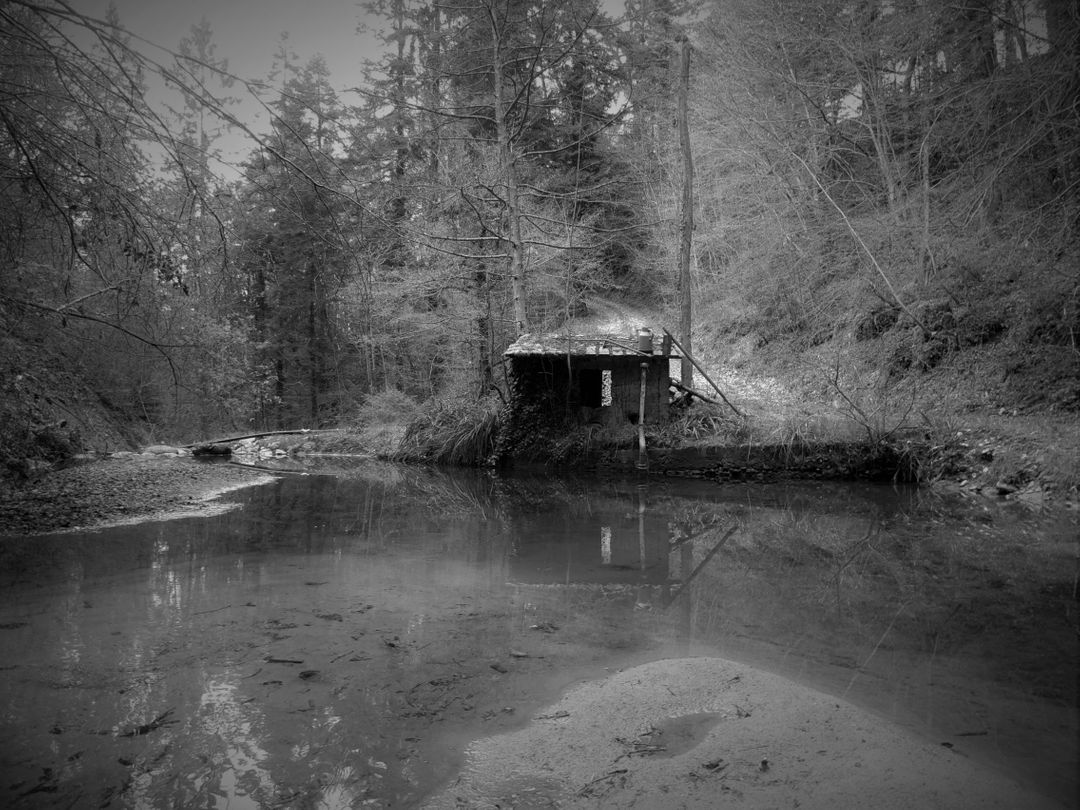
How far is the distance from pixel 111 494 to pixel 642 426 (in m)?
9.59

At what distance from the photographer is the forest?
→ 469cm

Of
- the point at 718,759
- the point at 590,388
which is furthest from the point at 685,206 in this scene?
the point at 718,759

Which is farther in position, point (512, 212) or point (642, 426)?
point (512, 212)

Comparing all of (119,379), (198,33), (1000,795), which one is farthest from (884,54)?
(119,379)

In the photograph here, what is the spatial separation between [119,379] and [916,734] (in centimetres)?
1751

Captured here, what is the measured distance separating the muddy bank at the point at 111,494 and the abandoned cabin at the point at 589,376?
604 centimetres

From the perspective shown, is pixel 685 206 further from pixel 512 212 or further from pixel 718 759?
pixel 718 759

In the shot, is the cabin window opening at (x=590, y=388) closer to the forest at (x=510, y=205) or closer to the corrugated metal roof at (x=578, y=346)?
the corrugated metal roof at (x=578, y=346)

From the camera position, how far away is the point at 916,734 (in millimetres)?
3049

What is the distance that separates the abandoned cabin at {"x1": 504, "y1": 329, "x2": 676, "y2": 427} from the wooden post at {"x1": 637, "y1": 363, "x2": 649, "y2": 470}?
2 cm

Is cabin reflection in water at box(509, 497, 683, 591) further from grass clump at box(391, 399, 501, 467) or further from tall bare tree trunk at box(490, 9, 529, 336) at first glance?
tall bare tree trunk at box(490, 9, 529, 336)

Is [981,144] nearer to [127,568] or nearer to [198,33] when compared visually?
[198,33]

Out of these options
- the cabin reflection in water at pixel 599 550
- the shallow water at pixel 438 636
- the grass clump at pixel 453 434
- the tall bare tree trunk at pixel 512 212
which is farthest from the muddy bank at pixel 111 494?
the tall bare tree trunk at pixel 512 212

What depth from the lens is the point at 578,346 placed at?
14297 mm
